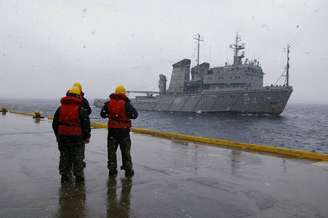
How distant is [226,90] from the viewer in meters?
57.9

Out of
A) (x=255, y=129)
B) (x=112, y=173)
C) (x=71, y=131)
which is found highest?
(x=71, y=131)

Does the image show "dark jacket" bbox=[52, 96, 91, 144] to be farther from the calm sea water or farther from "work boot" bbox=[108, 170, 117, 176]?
the calm sea water

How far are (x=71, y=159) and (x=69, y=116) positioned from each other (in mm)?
729

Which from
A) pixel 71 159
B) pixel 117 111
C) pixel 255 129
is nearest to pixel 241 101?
pixel 255 129

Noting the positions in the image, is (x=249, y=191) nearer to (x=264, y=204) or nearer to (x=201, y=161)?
(x=264, y=204)

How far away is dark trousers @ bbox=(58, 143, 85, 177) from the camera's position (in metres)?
5.32

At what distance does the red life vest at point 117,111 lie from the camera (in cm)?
570

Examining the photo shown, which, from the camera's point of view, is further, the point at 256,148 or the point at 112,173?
the point at 256,148

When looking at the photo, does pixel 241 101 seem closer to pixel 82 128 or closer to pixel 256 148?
pixel 256 148

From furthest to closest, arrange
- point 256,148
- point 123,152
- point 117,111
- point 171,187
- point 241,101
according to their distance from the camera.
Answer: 1. point 241,101
2. point 256,148
3. point 123,152
4. point 117,111
5. point 171,187

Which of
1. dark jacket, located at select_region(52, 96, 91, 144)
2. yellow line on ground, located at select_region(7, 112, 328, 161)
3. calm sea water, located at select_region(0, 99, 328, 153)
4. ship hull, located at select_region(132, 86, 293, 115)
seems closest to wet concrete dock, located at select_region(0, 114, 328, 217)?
yellow line on ground, located at select_region(7, 112, 328, 161)

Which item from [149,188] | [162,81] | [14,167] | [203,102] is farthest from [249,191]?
[162,81]

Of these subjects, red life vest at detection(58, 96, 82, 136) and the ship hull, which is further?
the ship hull

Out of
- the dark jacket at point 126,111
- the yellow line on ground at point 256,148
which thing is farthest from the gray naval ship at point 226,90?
the dark jacket at point 126,111
